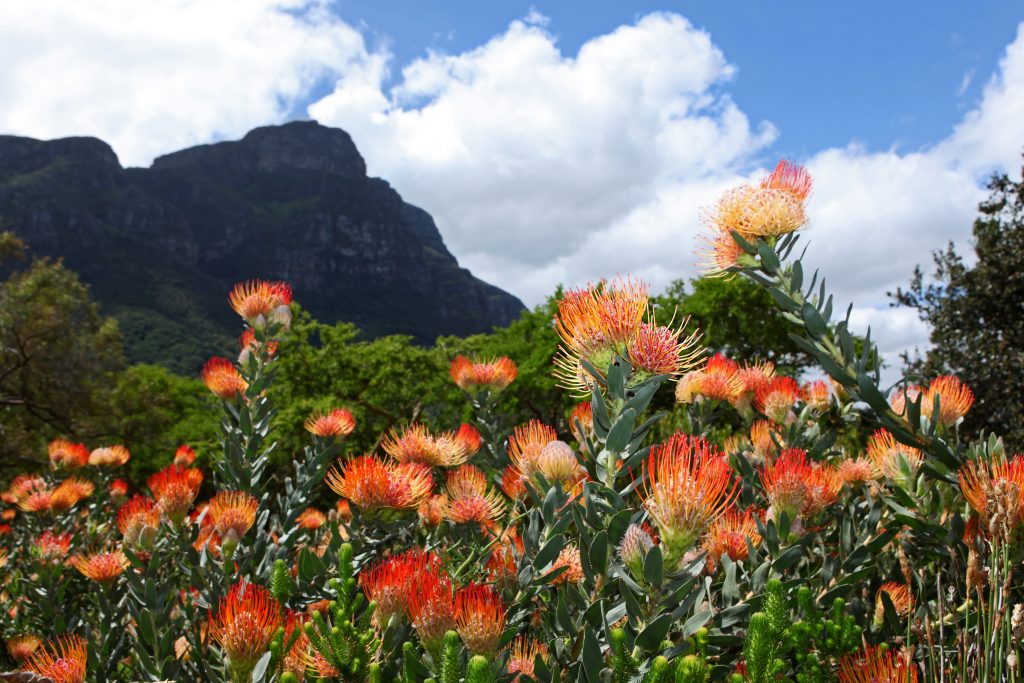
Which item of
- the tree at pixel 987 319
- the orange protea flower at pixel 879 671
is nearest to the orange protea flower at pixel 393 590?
the orange protea flower at pixel 879 671

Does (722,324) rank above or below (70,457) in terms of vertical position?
above

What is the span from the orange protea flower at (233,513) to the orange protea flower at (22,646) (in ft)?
3.12

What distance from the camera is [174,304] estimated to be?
10256 cm

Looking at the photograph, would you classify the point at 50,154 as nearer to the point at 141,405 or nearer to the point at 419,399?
the point at 141,405

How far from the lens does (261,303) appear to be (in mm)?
3613

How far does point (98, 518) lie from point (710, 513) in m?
5.48

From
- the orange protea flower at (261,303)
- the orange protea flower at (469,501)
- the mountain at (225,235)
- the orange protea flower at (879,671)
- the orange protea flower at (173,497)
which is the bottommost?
the orange protea flower at (879,671)

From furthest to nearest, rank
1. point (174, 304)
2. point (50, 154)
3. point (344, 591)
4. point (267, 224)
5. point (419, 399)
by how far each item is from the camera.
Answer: point (267, 224)
point (50, 154)
point (174, 304)
point (419, 399)
point (344, 591)

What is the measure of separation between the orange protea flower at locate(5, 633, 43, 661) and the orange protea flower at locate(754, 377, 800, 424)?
365 cm

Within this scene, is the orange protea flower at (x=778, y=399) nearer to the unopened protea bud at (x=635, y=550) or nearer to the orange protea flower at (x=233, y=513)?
the unopened protea bud at (x=635, y=550)

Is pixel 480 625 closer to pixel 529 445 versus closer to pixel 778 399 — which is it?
pixel 529 445

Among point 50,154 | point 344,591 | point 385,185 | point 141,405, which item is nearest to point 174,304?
point 50,154

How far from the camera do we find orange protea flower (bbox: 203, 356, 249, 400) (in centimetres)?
363

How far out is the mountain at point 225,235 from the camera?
10712 cm
